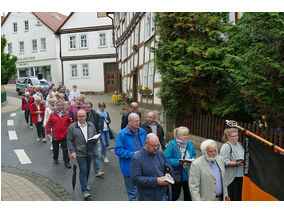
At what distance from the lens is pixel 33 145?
9.37 meters

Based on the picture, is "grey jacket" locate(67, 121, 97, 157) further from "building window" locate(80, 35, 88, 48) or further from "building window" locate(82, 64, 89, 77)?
"building window" locate(80, 35, 88, 48)

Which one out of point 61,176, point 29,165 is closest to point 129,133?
point 61,176

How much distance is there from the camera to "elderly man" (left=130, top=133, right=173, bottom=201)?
3484 mm

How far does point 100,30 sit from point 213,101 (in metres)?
22.5

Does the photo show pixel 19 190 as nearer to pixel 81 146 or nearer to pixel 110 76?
pixel 81 146

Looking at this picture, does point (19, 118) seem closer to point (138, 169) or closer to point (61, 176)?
point (61, 176)

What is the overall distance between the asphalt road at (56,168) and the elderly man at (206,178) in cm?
202

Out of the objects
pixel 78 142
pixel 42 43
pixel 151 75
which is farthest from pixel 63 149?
pixel 42 43

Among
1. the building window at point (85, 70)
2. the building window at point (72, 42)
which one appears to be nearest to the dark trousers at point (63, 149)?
the building window at point (85, 70)

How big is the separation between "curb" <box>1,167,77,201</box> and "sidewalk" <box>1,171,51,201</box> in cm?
10

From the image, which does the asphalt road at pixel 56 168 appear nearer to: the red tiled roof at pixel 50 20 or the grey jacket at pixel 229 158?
the grey jacket at pixel 229 158

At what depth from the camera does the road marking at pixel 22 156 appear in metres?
7.61

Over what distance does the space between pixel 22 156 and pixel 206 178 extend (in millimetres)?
6403

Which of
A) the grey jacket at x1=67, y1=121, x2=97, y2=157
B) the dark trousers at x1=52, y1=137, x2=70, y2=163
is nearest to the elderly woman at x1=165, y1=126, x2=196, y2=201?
the grey jacket at x1=67, y1=121, x2=97, y2=157
